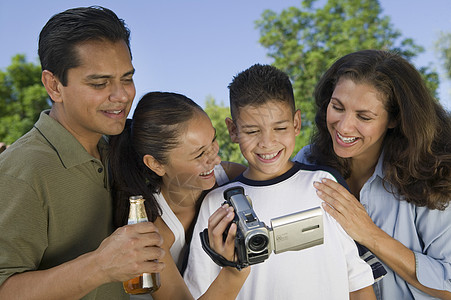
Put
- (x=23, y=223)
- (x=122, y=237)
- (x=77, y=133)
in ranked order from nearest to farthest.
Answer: (x=122, y=237)
(x=23, y=223)
(x=77, y=133)

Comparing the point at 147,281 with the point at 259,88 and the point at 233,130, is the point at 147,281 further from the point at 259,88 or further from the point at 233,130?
the point at 259,88

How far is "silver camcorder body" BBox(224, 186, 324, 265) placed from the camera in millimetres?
1368

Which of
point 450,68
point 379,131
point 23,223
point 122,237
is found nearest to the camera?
point 122,237

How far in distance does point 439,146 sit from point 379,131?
0.33 m

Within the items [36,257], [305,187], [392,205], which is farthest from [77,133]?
[392,205]

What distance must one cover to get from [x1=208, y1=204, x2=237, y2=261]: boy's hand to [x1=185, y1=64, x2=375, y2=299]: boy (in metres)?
0.39

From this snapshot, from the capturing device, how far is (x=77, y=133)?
1841 mm

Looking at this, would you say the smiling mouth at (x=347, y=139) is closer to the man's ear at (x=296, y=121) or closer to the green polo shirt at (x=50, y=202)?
the man's ear at (x=296, y=121)

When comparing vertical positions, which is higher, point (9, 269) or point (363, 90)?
point (363, 90)

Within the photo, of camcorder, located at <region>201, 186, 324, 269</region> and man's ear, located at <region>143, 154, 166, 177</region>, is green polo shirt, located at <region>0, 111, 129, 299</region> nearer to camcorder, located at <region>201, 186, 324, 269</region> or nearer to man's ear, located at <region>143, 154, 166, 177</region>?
man's ear, located at <region>143, 154, 166, 177</region>

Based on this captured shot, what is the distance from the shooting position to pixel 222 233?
150cm

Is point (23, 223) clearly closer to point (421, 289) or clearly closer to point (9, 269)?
point (9, 269)

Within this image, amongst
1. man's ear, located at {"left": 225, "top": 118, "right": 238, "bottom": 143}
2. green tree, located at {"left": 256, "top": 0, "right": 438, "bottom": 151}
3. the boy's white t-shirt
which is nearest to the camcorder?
the boy's white t-shirt

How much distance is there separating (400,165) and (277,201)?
2.30ft
